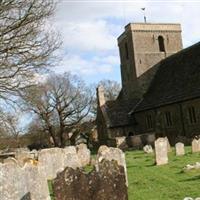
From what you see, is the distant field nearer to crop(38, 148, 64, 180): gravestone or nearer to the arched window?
crop(38, 148, 64, 180): gravestone

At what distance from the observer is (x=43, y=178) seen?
37.0 ft

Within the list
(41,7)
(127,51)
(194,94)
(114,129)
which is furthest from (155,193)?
(127,51)

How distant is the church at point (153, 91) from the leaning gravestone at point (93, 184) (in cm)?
2775

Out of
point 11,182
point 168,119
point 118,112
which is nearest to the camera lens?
point 11,182

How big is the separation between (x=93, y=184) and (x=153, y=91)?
132ft

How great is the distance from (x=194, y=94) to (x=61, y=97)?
2560 cm

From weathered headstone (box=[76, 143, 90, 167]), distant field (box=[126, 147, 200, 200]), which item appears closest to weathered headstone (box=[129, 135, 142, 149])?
weathered headstone (box=[76, 143, 90, 167])

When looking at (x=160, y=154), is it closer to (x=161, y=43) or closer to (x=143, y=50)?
(x=143, y=50)

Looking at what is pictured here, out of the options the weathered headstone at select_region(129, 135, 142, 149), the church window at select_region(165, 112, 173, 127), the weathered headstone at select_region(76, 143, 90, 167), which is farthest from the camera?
the church window at select_region(165, 112, 173, 127)

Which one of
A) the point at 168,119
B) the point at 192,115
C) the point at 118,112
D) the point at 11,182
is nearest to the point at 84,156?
the point at 11,182

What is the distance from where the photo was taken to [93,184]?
7.48 meters

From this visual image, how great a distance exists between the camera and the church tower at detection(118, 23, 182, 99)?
49.5 metres

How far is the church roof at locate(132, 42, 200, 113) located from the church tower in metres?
1.10

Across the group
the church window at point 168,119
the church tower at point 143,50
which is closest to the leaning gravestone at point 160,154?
the church window at point 168,119
